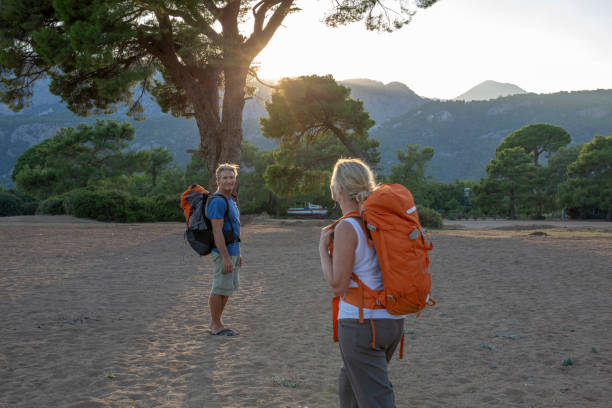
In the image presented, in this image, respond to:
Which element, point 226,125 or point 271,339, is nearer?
point 271,339

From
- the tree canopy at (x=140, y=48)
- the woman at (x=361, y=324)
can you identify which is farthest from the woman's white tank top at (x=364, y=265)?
the tree canopy at (x=140, y=48)

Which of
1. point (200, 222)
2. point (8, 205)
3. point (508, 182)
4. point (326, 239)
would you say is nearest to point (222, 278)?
point (200, 222)

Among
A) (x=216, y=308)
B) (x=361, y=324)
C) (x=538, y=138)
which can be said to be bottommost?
(x=216, y=308)

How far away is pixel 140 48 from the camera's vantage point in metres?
15.4

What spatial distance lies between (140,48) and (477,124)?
116 metres

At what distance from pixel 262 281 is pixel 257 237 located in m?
7.68

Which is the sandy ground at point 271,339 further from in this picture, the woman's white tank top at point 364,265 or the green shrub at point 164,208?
the green shrub at point 164,208

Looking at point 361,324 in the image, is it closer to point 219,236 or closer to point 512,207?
point 219,236

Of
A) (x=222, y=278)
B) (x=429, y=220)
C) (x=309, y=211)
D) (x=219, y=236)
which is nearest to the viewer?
(x=219, y=236)

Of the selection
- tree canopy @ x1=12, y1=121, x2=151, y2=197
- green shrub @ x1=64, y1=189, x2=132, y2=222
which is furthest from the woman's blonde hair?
tree canopy @ x1=12, y1=121, x2=151, y2=197

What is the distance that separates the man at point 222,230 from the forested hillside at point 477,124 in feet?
314

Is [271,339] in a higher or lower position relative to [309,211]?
lower

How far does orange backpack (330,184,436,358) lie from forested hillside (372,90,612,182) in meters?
97.9

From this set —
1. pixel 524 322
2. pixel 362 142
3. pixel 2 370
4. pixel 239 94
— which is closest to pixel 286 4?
pixel 239 94
